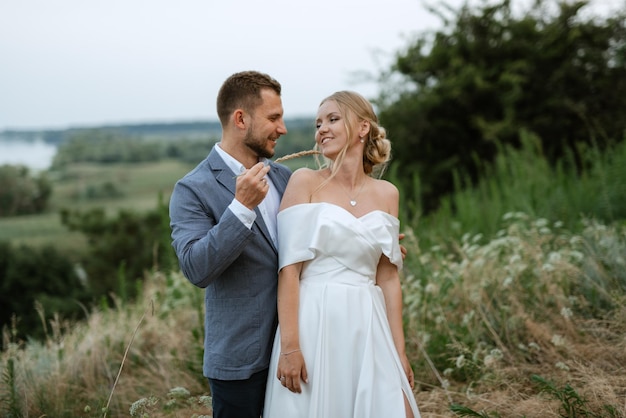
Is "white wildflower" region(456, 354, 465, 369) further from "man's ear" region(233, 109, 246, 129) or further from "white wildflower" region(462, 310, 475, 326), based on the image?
"man's ear" region(233, 109, 246, 129)

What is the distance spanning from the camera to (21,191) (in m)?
18.0

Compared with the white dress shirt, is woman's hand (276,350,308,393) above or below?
below

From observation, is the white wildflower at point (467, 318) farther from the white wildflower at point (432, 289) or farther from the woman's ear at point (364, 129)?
the woman's ear at point (364, 129)

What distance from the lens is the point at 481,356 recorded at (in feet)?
15.8

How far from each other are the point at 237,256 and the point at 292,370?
56 cm

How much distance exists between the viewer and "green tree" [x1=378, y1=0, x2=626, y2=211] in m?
14.5

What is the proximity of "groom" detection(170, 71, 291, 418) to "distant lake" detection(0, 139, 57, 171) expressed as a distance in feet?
55.4

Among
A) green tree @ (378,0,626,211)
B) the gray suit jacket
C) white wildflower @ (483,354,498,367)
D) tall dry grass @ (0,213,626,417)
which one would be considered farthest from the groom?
green tree @ (378,0,626,211)

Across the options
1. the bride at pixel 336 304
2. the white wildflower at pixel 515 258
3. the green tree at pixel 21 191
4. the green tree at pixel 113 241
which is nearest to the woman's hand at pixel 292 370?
the bride at pixel 336 304

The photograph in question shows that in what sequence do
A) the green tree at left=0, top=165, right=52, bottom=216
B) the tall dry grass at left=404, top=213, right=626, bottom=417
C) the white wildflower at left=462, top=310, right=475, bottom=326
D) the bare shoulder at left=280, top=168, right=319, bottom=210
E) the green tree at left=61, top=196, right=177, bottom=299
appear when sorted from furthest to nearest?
the green tree at left=0, top=165, right=52, bottom=216 → the green tree at left=61, top=196, right=177, bottom=299 → the white wildflower at left=462, top=310, right=475, bottom=326 → the tall dry grass at left=404, top=213, right=626, bottom=417 → the bare shoulder at left=280, top=168, right=319, bottom=210

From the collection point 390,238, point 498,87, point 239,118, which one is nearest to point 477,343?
point 390,238

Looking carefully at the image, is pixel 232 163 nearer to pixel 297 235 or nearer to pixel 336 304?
pixel 297 235

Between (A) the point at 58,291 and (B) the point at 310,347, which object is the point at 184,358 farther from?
(A) the point at 58,291

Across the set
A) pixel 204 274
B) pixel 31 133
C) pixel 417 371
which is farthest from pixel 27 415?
pixel 31 133
